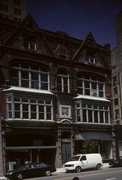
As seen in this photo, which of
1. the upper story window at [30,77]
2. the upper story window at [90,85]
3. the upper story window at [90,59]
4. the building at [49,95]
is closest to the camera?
the building at [49,95]

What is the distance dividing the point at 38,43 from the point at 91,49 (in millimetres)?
9654

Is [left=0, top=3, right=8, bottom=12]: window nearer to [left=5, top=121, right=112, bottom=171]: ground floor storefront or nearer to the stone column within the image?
[left=5, top=121, right=112, bottom=171]: ground floor storefront

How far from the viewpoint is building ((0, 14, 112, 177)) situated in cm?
3794

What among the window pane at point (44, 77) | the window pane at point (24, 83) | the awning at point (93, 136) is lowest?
the awning at point (93, 136)

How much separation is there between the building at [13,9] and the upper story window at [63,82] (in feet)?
168

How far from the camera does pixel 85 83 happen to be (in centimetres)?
4662

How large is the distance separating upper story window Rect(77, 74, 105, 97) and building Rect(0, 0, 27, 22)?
1944 inches

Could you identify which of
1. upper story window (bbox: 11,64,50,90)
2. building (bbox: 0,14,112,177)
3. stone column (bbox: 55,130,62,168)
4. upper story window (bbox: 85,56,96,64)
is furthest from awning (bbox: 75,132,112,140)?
upper story window (bbox: 85,56,96,64)

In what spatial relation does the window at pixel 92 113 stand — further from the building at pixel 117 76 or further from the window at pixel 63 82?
the building at pixel 117 76

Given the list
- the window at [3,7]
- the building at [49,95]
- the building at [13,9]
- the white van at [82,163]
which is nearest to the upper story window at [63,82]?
the building at [49,95]

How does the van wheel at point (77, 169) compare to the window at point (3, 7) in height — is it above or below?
below

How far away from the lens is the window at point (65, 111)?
42875 millimetres

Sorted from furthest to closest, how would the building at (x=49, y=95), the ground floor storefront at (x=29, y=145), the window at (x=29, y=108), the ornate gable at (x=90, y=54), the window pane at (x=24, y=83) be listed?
the ornate gable at (x=90, y=54) < the window pane at (x=24, y=83) < the building at (x=49, y=95) < the window at (x=29, y=108) < the ground floor storefront at (x=29, y=145)

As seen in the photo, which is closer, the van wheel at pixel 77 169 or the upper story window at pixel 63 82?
the van wheel at pixel 77 169
